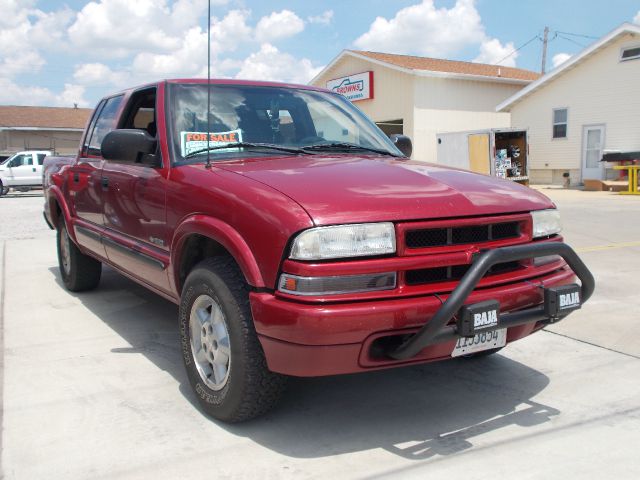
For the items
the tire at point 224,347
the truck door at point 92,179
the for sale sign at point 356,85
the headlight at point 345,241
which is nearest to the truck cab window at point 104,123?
the truck door at point 92,179

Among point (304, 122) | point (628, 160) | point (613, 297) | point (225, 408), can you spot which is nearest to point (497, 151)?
point (628, 160)

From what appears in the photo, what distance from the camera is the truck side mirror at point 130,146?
3.83 meters

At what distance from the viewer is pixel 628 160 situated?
790 inches

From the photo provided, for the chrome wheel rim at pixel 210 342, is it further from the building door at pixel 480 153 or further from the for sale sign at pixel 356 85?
the for sale sign at pixel 356 85

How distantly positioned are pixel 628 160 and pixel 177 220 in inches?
780

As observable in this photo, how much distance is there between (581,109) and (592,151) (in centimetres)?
162

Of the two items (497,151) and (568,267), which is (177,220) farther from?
(497,151)

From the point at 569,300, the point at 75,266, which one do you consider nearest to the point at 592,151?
the point at 75,266

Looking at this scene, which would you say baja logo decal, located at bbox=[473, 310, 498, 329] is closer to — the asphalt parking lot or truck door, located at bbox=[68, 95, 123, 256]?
the asphalt parking lot

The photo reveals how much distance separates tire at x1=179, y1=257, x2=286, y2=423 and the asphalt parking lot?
17 centimetres

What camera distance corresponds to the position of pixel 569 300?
3064mm

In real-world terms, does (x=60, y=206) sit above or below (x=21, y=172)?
below

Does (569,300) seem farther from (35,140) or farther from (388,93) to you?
(35,140)

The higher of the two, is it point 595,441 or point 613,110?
point 613,110
